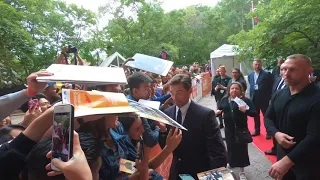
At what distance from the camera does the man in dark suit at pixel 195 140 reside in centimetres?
264

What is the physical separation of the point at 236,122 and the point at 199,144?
7.51 feet

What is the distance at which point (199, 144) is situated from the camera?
8.88 ft

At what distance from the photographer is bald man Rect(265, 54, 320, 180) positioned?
2.74m

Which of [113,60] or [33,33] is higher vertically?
[33,33]

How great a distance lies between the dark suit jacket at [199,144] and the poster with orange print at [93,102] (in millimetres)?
1643

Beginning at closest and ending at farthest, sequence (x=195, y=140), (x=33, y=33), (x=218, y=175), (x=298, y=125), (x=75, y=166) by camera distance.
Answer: (x=75, y=166) < (x=218, y=175) < (x=195, y=140) < (x=298, y=125) < (x=33, y=33)

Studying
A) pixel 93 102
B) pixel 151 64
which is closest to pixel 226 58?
pixel 151 64

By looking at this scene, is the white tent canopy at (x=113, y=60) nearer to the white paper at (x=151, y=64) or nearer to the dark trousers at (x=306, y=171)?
the white paper at (x=151, y=64)

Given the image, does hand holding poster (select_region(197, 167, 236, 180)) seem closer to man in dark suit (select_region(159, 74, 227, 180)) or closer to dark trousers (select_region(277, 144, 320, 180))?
man in dark suit (select_region(159, 74, 227, 180))

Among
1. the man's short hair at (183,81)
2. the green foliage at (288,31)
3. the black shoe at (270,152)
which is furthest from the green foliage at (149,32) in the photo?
the man's short hair at (183,81)

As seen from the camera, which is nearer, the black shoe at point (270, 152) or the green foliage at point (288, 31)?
the black shoe at point (270, 152)

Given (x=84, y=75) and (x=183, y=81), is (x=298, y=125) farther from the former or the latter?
(x=84, y=75)

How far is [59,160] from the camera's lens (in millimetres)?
958

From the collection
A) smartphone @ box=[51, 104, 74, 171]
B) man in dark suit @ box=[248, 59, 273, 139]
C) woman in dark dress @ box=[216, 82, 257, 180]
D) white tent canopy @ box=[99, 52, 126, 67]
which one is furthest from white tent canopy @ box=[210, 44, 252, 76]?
smartphone @ box=[51, 104, 74, 171]
